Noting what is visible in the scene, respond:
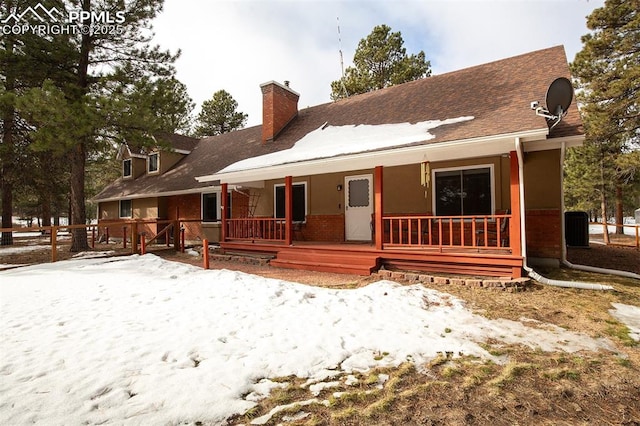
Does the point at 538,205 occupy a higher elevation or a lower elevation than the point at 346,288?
higher

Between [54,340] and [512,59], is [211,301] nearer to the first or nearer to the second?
[54,340]

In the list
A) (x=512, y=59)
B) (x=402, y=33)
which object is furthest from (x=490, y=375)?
(x=402, y=33)

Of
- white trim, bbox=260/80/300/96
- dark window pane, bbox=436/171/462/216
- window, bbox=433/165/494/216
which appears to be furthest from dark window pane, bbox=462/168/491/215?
white trim, bbox=260/80/300/96

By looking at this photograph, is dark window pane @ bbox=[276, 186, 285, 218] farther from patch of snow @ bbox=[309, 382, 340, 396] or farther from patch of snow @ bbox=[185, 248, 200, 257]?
patch of snow @ bbox=[309, 382, 340, 396]

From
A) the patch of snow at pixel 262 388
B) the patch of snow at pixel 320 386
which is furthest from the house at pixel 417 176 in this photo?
the patch of snow at pixel 262 388

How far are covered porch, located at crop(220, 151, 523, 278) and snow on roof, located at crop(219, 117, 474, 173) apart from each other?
82cm

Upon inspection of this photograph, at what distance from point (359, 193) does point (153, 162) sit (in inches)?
546

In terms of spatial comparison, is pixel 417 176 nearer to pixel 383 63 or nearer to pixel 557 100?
pixel 557 100

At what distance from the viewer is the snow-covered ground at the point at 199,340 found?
7.80ft

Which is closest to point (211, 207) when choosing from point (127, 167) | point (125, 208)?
point (125, 208)

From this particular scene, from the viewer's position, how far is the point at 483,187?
7945 mm

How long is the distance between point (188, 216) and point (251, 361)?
A: 13.9m

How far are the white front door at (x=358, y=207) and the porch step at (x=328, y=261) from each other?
7.12ft

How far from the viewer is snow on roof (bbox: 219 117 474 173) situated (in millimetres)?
7602
